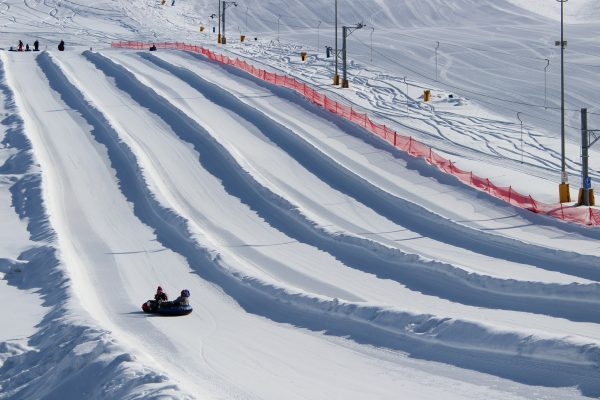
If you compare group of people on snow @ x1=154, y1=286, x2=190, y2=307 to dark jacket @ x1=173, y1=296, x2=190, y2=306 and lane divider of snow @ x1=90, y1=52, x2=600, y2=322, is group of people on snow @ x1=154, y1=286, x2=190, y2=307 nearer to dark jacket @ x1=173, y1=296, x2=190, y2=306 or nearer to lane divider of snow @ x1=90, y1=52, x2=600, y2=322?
dark jacket @ x1=173, y1=296, x2=190, y2=306

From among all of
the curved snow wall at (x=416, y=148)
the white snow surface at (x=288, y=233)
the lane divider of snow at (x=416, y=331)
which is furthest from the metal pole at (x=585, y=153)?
the lane divider of snow at (x=416, y=331)

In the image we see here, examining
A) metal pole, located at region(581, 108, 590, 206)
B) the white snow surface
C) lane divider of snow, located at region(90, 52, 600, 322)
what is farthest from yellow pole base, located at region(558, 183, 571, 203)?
lane divider of snow, located at region(90, 52, 600, 322)

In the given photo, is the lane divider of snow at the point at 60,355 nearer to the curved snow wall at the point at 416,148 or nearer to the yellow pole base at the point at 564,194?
the curved snow wall at the point at 416,148

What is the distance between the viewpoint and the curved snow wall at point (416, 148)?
31973 mm

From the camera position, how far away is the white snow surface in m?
16.8

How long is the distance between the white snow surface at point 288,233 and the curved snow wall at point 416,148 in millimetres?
702

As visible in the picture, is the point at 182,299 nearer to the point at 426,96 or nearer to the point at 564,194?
the point at 564,194

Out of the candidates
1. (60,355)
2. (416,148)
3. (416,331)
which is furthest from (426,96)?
(60,355)

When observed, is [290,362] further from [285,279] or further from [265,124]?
[265,124]

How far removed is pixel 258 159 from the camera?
40594 millimetres

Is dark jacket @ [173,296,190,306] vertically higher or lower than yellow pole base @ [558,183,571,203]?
higher

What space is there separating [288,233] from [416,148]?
13298 mm

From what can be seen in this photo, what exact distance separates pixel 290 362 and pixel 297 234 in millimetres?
12786

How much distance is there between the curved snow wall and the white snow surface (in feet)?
2.30
